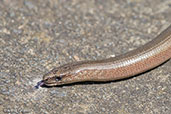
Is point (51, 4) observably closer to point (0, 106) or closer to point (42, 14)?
point (42, 14)

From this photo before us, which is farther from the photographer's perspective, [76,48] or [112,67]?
[76,48]

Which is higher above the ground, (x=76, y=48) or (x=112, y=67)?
(x=76, y=48)

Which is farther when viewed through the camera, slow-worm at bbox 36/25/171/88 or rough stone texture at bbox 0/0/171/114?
slow-worm at bbox 36/25/171/88

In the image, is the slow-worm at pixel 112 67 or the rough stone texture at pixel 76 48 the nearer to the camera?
the rough stone texture at pixel 76 48

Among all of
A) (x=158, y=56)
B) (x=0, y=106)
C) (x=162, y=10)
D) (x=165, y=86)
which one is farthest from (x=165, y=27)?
(x=0, y=106)
